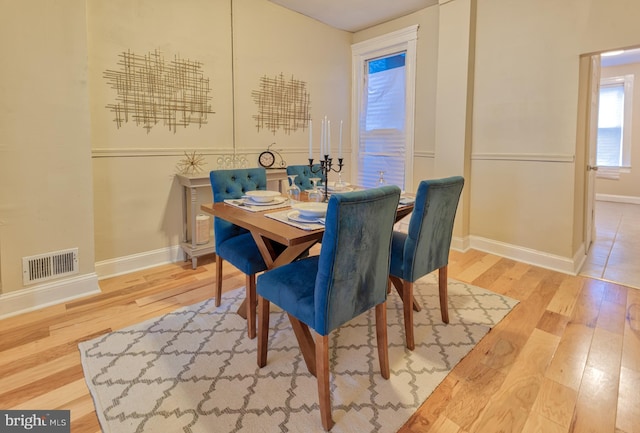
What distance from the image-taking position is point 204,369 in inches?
70.8

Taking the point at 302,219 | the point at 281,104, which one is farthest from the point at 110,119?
the point at 302,219

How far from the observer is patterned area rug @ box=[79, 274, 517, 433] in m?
1.47

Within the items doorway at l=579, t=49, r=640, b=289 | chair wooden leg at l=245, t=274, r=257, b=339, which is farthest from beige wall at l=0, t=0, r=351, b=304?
doorway at l=579, t=49, r=640, b=289

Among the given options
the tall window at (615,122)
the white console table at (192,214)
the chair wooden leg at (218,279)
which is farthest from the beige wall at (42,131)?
the tall window at (615,122)

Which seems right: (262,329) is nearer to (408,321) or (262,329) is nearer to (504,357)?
(408,321)

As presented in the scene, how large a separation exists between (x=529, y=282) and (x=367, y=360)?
1.88 meters

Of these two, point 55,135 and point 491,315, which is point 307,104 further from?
point 491,315

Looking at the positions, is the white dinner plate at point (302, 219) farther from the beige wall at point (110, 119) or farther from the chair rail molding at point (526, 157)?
the chair rail molding at point (526, 157)

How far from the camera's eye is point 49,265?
2.49m

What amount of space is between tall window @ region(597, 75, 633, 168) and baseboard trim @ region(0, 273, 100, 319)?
8.07m

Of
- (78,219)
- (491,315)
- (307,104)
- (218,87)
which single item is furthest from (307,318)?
(307,104)

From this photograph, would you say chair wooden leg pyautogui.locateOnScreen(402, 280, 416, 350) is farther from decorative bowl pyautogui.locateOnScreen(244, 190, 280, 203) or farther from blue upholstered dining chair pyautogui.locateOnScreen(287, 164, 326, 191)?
blue upholstered dining chair pyautogui.locateOnScreen(287, 164, 326, 191)

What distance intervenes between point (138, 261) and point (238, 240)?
4.63 ft
